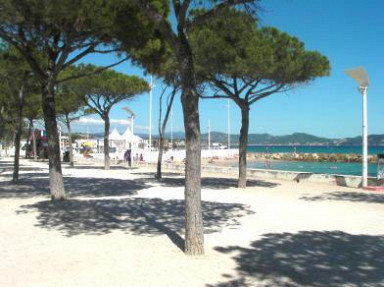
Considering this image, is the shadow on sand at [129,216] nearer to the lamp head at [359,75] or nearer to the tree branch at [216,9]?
the tree branch at [216,9]

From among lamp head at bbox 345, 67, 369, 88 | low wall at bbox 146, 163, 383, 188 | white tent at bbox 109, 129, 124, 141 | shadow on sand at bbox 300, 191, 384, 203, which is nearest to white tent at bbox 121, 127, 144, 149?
white tent at bbox 109, 129, 124, 141

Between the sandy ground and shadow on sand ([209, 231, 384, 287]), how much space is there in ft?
0.04

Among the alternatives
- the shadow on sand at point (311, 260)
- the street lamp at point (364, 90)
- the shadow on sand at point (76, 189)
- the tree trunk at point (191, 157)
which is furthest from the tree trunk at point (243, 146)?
the tree trunk at point (191, 157)

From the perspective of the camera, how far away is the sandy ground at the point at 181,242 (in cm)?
505

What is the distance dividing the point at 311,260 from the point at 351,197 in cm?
732

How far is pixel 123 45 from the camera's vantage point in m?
11.4

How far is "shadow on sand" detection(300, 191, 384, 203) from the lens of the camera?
39.2 ft

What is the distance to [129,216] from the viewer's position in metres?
9.06

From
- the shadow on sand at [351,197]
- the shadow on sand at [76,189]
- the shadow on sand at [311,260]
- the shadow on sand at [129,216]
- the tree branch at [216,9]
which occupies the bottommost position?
the shadow on sand at [311,260]

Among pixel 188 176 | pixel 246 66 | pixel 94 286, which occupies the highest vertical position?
pixel 246 66

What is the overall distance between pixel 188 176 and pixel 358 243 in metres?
2.71

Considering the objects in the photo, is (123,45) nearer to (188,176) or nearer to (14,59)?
(14,59)

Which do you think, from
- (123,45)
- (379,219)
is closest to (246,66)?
(123,45)

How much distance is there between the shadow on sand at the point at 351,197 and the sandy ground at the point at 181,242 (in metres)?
0.05
